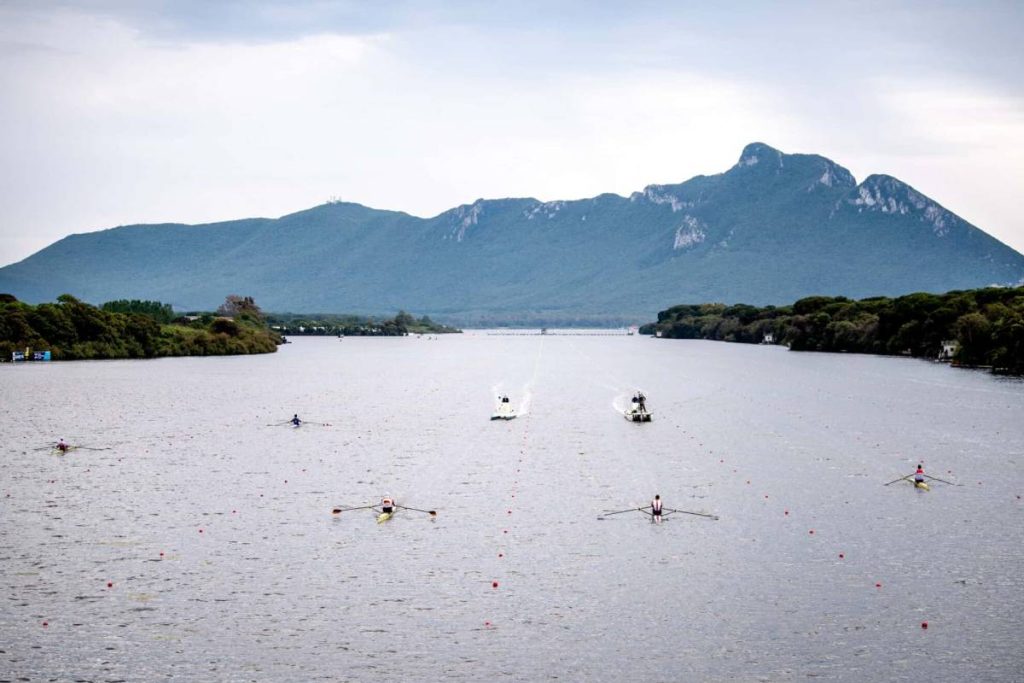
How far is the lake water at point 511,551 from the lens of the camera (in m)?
26.5

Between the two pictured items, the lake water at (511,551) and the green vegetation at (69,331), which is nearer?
the lake water at (511,551)

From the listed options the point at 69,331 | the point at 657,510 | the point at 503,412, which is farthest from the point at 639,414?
the point at 69,331

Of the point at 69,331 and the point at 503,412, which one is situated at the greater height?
the point at 69,331

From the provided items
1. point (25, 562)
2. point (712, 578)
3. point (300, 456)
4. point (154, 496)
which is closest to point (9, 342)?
point (300, 456)

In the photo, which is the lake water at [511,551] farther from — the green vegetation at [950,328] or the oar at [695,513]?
the green vegetation at [950,328]

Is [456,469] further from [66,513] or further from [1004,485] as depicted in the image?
[1004,485]

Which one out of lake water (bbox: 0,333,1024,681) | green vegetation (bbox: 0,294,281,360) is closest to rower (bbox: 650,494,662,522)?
lake water (bbox: 0,333,1024,681)

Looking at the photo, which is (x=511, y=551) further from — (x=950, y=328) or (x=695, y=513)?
(x=950, y=328)

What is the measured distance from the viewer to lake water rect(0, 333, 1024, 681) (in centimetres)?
2655

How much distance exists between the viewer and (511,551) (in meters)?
37.0

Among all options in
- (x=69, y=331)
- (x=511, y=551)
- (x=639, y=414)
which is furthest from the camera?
(x=69, y=331)

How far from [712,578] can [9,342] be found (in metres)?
150

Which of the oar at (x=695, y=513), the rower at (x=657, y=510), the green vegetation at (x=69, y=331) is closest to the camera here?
the rower at (x=657, y=510)

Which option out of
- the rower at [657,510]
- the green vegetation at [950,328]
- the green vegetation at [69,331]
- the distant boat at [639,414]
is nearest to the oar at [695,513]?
the rower at [657,510]
